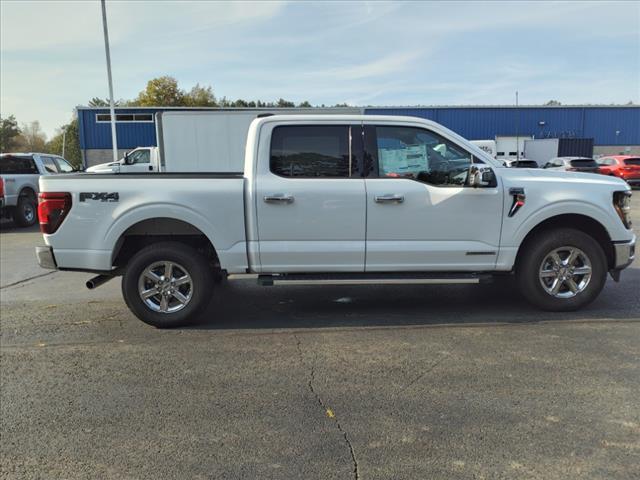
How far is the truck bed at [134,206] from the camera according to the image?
16.6 ft

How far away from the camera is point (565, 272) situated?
5.41 meters

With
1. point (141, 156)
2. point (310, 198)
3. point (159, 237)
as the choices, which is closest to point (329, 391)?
point (310, 198)

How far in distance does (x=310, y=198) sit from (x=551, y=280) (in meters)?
2.69

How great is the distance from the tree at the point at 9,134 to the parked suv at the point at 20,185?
6940cm

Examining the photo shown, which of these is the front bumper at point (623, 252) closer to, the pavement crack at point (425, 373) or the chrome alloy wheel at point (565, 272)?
the chrome alloy wheel at point (565, 272)

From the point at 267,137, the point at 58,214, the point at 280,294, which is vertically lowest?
the point at 280,294

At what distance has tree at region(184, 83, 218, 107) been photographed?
66312 mm

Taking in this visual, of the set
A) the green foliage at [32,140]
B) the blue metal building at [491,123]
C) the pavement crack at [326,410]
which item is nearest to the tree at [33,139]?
the green foliage at [32,140]

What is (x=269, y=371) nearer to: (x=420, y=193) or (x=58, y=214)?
(x=420, y=193)

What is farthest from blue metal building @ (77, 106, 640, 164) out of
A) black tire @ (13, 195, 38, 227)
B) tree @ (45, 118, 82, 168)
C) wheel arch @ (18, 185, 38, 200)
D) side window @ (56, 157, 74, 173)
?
tree @ (45, 118, 82, 168)

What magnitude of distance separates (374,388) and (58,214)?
351cm

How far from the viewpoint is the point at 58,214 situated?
16.7 ft

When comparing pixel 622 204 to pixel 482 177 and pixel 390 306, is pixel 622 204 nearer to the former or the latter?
pixel 482 177

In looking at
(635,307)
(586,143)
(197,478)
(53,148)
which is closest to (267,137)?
(197,478)
